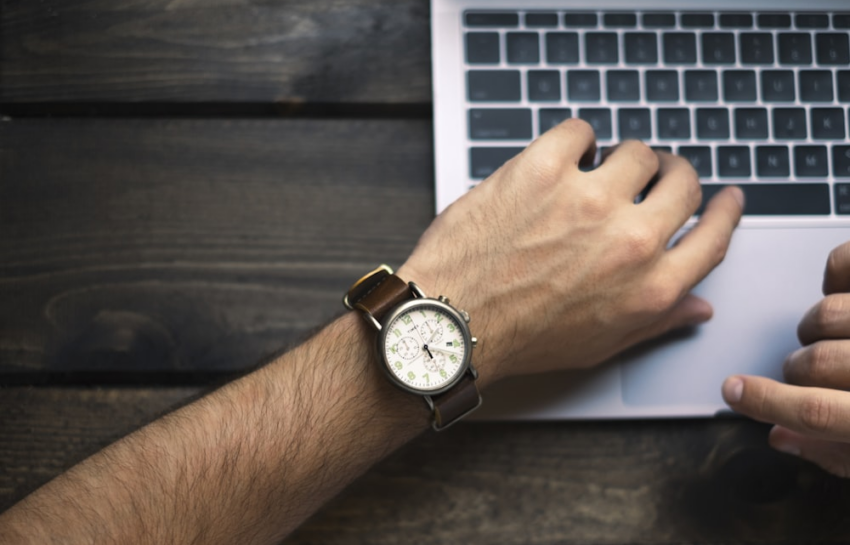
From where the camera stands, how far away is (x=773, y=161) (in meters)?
0.84

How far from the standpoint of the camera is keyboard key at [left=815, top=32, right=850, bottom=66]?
861 millimetres

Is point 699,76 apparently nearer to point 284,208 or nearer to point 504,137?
point 504,137

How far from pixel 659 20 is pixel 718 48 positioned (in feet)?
0.26

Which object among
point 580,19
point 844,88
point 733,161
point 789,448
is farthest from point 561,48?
point 789,448

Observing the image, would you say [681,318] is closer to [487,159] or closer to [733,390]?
[733,390]

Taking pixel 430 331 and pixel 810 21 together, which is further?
pixel 810 21

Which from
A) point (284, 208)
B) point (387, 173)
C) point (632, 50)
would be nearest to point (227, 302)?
point (284, 208)

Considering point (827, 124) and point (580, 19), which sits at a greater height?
point (580, 19)

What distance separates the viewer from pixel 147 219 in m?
0.90

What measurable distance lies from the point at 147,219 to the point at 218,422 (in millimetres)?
314

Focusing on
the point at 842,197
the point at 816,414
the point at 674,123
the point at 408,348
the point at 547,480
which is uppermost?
the point at 674,123

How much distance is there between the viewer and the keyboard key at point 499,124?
2.72 ft

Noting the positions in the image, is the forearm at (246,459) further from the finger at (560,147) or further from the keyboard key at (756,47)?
the keyboard key at (756,47)

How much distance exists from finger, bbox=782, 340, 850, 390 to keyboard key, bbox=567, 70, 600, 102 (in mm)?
382
